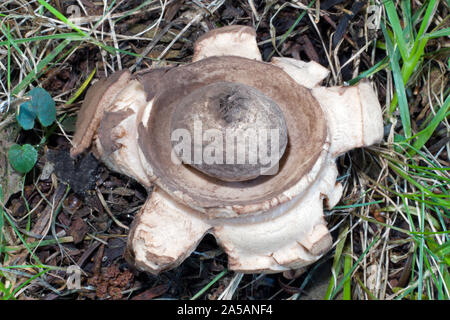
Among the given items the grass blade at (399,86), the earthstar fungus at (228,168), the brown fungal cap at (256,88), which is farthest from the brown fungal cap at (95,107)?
the grass blade at (399,86)

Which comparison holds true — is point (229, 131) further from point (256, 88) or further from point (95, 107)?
point (95, 107)

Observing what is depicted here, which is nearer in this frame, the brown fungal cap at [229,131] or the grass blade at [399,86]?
the brown fungal cap at [229,131]

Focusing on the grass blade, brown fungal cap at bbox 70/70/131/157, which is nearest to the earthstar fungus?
brown fungal cap at bbox 70/70/131/157

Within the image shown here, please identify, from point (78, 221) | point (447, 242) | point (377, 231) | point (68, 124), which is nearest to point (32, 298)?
point (78, 221)

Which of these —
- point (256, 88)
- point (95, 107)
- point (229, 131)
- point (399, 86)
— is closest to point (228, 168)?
point (229, 131)

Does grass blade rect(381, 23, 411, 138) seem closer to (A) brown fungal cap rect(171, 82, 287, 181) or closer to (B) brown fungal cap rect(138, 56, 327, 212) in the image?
(B) brown fungal cap rect(138, 56, 327, 212)

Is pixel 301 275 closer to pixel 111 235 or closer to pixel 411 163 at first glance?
pixel 411 163

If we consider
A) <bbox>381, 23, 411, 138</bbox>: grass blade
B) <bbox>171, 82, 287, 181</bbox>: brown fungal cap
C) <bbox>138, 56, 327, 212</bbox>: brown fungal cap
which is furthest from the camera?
<bbox>381, 23, 411, 138</bbox>: grass blade

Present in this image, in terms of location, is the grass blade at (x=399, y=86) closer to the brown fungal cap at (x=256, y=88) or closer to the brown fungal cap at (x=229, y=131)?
the brown fungal cap at (x=256, y=88)
